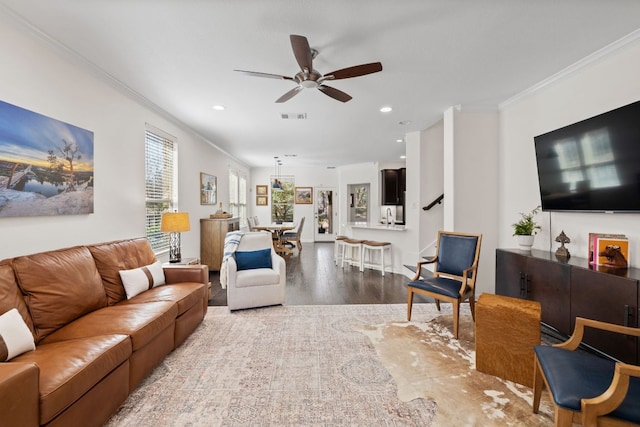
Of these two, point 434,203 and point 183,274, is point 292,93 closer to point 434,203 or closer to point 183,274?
point 183,274

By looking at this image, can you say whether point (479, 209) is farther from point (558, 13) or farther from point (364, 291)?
point (558, 13)

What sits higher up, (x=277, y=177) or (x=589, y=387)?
(x=277, y=177)

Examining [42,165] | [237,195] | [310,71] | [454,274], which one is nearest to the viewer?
[42,165]

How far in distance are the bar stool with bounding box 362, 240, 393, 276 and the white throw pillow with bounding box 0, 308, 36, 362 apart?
4.73 metres

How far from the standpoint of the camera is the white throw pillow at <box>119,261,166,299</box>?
2637mm

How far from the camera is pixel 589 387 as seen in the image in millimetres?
1316

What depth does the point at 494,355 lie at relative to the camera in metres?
2.16

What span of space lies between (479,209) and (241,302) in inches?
136

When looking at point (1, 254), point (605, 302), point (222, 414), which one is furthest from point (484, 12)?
point (1, 254)

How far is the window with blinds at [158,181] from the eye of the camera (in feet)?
12.9

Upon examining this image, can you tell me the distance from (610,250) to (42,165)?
186 inches

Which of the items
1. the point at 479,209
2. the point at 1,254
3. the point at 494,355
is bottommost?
the point at 494,355

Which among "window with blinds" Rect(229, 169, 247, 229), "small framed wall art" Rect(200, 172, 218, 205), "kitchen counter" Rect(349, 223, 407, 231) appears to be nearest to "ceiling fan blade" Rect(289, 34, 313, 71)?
"kitchen counter" Rect(349, 223, 407, 231)

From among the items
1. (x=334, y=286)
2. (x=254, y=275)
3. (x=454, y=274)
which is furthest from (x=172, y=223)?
(x=454, y=274)
